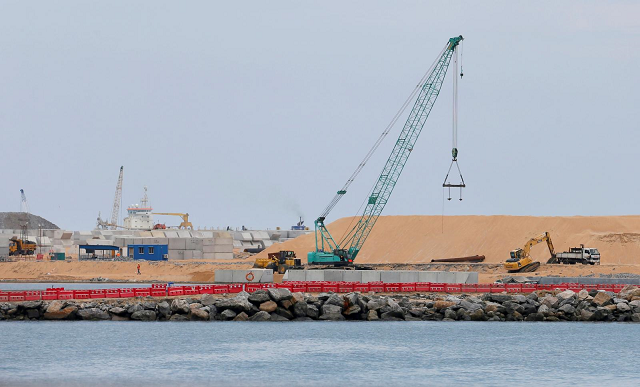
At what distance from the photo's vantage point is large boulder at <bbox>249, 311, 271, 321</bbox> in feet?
177

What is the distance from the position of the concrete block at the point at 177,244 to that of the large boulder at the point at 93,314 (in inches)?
3368

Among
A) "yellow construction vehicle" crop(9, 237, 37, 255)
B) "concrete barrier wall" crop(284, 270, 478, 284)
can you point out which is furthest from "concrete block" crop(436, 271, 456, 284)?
"yellow construction vehicle" crop(9, 237, 37, 255)

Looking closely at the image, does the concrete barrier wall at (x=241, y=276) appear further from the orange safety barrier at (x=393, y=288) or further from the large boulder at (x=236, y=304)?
the large boulder at (x=236, y=304)

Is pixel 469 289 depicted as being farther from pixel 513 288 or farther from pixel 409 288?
pixel 409 288

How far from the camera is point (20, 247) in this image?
154 m

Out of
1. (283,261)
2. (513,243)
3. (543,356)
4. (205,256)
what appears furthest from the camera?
(205,256)

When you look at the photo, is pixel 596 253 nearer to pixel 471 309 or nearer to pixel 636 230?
pixel 636 230

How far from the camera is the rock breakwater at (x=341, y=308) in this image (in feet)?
173

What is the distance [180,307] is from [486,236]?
7730cm

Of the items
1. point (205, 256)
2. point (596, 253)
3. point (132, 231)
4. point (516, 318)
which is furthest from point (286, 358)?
point (132, 231)

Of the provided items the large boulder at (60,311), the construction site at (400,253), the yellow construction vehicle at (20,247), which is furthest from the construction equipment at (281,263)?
the yellow construction vehicle at (20,247)

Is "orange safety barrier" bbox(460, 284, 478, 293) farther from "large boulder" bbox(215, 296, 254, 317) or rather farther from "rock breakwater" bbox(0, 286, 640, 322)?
"large boulder" bbox(215, 296, 254, 317)

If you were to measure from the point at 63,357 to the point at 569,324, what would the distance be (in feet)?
95.6

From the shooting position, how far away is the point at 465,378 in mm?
38219
